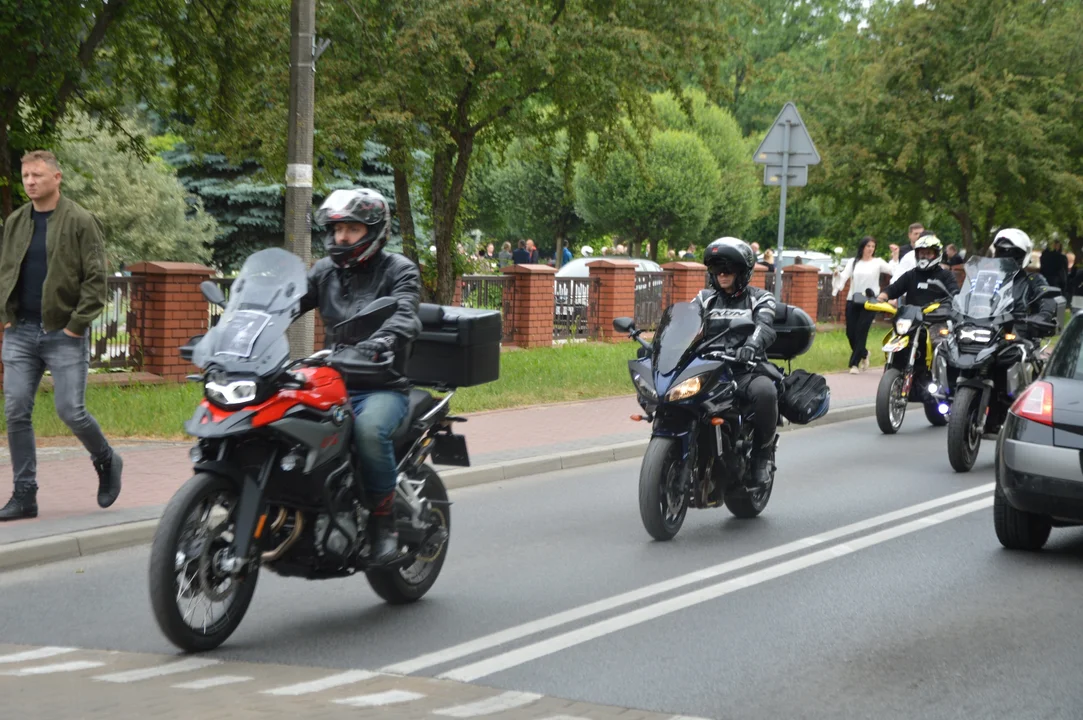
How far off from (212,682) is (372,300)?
1.77m

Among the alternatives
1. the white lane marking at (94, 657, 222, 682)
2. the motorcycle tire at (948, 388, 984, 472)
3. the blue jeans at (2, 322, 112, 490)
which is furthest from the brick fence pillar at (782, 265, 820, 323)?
the white lane marking at (94, 657, 222, 682)

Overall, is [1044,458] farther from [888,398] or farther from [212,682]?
[888,398]

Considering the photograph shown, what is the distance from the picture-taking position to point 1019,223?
36.7 meters

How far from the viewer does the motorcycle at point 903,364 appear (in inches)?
555

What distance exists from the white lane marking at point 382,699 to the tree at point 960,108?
1104 inches

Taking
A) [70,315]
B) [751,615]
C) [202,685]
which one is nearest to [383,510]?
[202,685]

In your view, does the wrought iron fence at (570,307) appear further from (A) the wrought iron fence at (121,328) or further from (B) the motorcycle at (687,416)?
(B) the motorcycle at (687,416)

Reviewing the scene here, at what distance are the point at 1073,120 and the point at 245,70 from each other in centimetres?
2118

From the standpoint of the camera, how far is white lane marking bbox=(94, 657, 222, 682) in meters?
5.50

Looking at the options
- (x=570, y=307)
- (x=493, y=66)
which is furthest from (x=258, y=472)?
(x=570, y=307)

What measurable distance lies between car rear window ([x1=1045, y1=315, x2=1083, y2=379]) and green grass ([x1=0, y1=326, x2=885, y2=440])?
6.78 m

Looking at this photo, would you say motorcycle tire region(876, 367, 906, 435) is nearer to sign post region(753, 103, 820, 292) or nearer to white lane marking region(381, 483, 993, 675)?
sign post region(753, 103, 820, 292)

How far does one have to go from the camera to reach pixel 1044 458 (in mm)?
7875

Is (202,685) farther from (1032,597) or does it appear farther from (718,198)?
(718,198)
